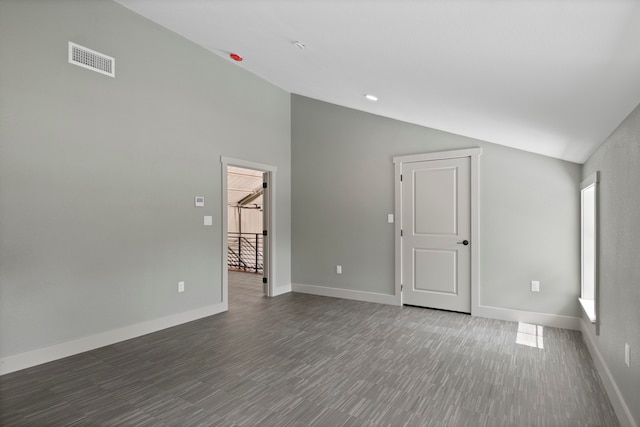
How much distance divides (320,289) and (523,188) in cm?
338

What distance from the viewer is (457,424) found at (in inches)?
85.4

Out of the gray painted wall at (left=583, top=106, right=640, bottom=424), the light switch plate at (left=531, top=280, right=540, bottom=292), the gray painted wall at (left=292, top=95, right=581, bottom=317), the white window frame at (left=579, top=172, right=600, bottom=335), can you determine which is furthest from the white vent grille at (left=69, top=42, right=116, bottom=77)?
the light switch plate at (left=531, top=280, right=540, bottom=292)

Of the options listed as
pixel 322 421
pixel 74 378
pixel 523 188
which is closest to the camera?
pixel 322 421

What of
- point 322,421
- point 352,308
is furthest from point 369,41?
point 352,308

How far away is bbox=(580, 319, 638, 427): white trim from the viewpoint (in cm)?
208

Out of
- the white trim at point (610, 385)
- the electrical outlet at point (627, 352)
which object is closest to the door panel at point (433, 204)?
the white trim at point (610, 385)

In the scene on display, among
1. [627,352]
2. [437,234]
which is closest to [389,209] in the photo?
[437,234]

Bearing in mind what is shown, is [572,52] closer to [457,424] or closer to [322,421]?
[457,424]

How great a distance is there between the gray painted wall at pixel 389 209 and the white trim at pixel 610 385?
0.80 meters

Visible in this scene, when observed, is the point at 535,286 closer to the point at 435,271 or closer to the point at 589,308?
the point at 589,308

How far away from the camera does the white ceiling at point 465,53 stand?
1.42 m

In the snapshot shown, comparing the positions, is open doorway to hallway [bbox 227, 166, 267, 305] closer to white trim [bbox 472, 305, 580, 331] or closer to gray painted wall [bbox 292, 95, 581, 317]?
gray painted wall [bbox 292, 95, 581, 317]

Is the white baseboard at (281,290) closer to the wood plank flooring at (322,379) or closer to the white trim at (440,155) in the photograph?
the wood plank flooring at (322,379)

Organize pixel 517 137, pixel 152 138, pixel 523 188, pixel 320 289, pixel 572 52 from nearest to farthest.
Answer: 1. pixel 572 52
2. pixel 517 137
3. pixel 152 138
4. pixel 523 188
5. pixel 320 289
